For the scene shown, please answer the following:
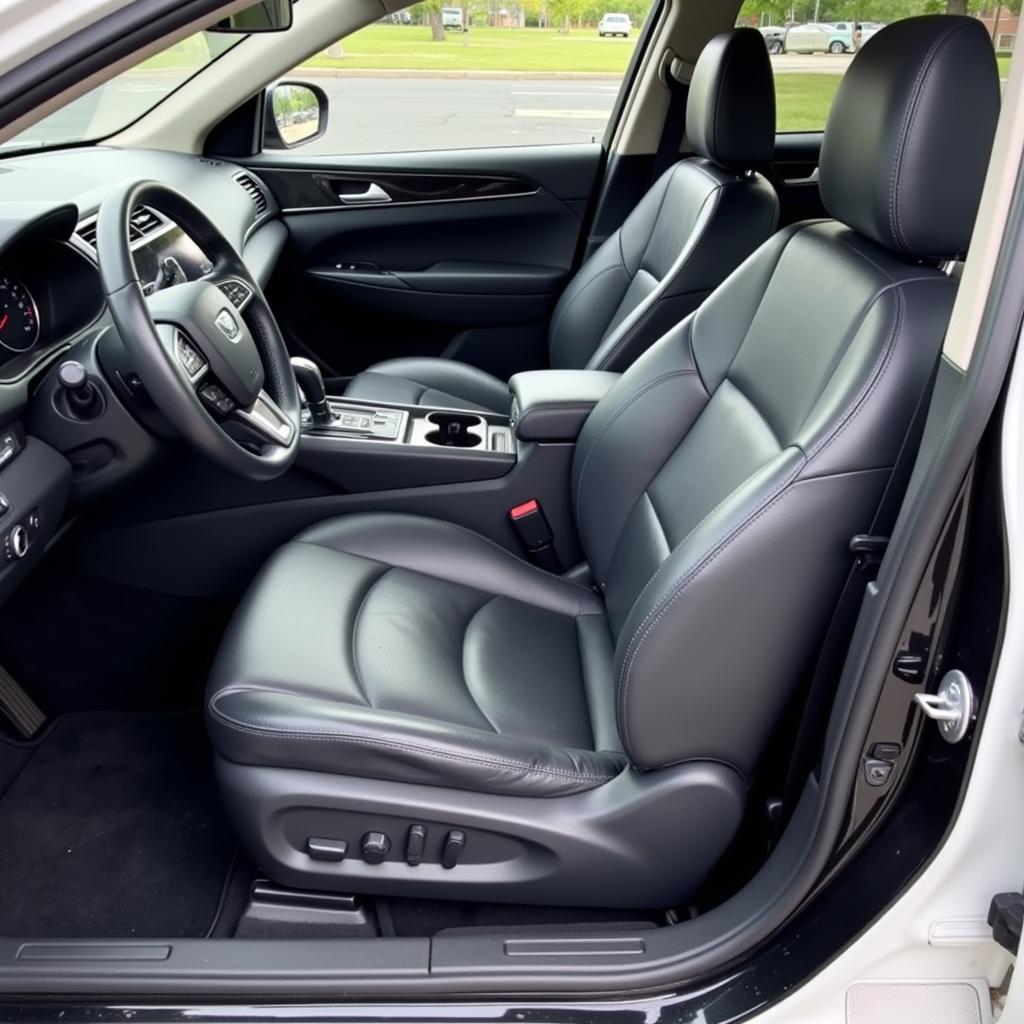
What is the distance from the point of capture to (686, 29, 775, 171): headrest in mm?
2141

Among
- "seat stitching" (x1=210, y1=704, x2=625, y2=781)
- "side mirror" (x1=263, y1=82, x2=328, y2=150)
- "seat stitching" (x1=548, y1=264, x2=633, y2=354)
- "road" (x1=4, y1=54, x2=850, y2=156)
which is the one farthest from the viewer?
"road" (x1=4, y1=54, x2=850, y2=156)

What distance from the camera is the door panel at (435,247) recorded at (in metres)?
3.28

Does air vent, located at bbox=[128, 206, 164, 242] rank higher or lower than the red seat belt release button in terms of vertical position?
higher

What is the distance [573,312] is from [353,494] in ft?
3.44

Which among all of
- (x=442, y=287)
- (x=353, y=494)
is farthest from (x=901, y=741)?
(x=442, y=287)

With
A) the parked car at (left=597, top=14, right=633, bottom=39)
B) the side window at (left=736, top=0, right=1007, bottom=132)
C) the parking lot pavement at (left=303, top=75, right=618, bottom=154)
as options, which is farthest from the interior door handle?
the side window at (left=736, top=0, right=1007, bottom=132)

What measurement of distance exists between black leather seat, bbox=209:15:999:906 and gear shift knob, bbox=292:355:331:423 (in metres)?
0.51

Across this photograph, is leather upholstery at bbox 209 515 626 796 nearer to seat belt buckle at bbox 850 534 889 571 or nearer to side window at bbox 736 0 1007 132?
seat belt buckle at bbox 850 534 889 571

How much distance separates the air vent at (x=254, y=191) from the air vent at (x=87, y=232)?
112 cm

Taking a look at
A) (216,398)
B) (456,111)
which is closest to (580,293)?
(456,111)

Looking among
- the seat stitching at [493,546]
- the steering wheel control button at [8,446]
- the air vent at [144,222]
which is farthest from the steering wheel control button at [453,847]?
the air vent at [144,222]

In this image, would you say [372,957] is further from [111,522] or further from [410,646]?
[111,522]

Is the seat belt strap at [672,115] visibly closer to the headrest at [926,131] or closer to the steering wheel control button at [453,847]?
the headrest at [926,131]

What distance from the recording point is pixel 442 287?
10.7ft
